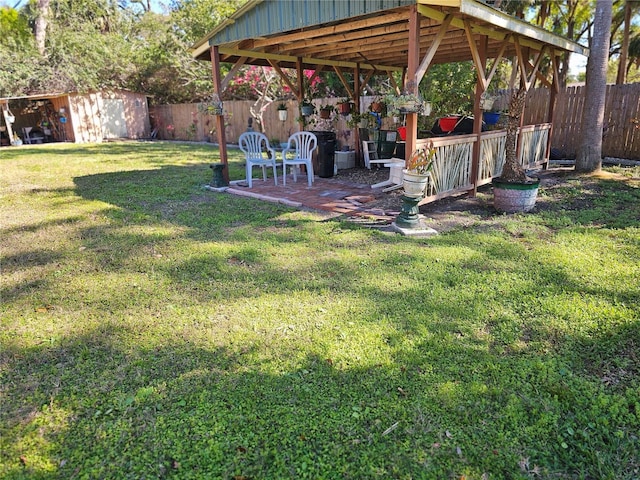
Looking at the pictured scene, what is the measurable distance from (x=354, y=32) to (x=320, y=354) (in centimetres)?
530

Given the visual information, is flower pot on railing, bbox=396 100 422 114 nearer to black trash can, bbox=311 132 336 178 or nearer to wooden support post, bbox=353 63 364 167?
black trash can, bbox=311 132 336 178

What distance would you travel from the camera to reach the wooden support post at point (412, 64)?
4516mm

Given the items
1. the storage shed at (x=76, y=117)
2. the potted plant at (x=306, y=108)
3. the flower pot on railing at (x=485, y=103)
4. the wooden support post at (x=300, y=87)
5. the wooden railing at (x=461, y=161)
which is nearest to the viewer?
the wooden railing at (x=461, y=161)

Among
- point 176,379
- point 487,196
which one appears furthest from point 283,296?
point 487,196

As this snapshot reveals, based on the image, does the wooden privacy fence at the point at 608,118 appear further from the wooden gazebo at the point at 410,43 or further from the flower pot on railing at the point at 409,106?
the flower pot on railing at the point at 409,106

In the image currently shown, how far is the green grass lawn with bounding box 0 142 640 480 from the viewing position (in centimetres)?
180

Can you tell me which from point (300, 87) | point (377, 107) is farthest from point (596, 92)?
point (300, 87)

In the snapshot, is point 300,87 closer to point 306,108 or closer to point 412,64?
point 306,108

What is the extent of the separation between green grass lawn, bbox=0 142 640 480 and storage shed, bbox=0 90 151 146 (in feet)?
53.0

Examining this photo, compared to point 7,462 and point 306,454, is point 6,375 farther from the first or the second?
point 306,454

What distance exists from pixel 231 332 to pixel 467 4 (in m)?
4.12

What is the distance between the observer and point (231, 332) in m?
2.70

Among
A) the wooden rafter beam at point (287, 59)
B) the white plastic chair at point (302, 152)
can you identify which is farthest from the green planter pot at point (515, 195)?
the wooden rafter beam at point (287, 59)

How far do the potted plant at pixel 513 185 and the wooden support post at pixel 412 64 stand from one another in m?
1.41
